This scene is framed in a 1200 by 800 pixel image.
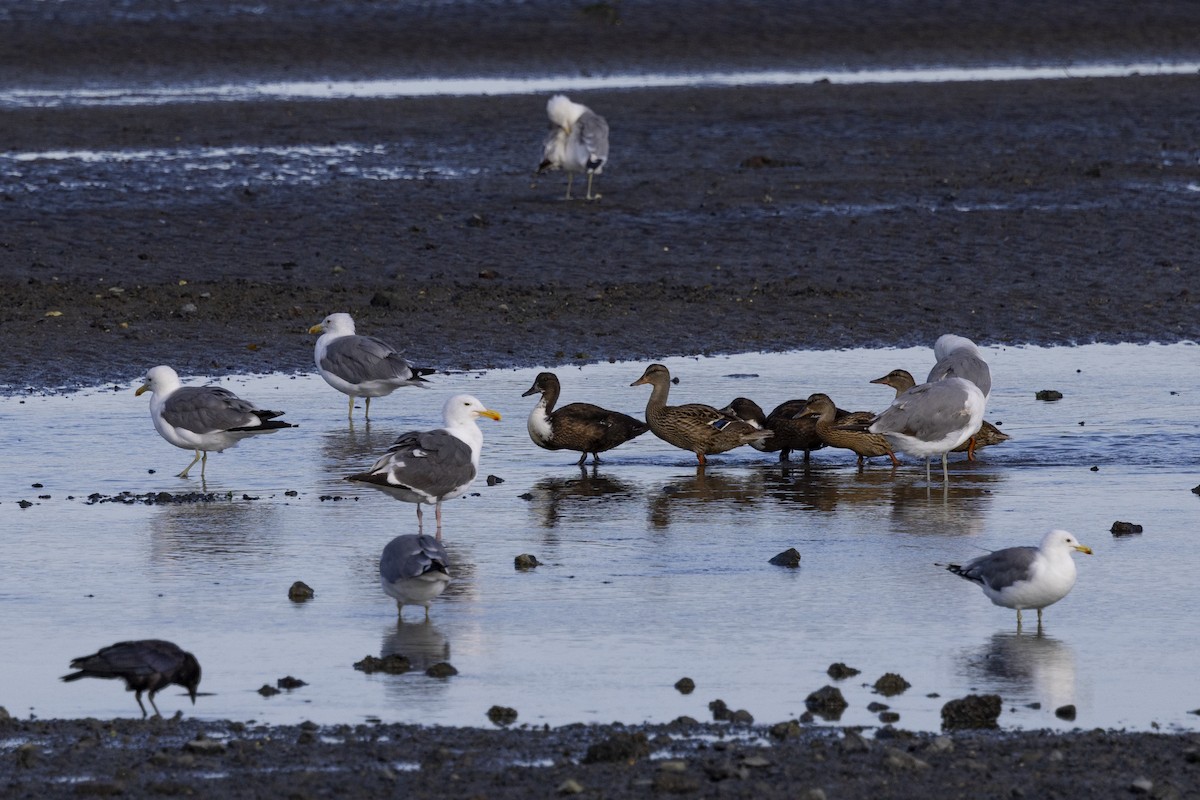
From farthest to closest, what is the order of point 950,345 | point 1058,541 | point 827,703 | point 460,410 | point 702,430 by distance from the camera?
point 950,345 < point 702,430 < point 460,410 < point 1058,541 < point 827,703

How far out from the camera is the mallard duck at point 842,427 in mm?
12969

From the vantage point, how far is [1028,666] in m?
8.62

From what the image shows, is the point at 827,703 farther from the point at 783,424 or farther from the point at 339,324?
the point at 339,324

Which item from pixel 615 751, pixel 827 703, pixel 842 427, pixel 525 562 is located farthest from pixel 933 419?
pixel 615 751

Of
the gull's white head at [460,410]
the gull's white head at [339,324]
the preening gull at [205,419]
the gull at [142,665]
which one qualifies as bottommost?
the gull at [142,665]

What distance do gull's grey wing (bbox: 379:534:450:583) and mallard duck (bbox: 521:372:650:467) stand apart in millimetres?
3867

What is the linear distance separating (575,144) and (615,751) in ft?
55.1

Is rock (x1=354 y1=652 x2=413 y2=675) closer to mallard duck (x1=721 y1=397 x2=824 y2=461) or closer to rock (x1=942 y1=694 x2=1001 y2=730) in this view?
rock (x1=942 y1=694 x2=1001 y2=730)

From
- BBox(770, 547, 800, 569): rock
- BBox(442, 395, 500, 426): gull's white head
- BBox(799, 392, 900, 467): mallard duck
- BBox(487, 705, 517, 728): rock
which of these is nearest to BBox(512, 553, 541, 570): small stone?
BBox(770, 547, 800, 569): rock

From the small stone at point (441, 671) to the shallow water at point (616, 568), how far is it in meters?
0.05

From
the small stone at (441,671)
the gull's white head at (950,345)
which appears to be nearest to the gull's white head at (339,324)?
the gull's white head at (950,345)

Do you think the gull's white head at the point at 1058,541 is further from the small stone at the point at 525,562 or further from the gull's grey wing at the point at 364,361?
the gull's grey wing at the point at 364,361

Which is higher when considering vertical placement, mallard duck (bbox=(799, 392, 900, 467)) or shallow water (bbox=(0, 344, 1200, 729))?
mallard duck (bbox=(799, 392, 900, 467))

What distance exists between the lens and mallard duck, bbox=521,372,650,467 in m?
13.1
